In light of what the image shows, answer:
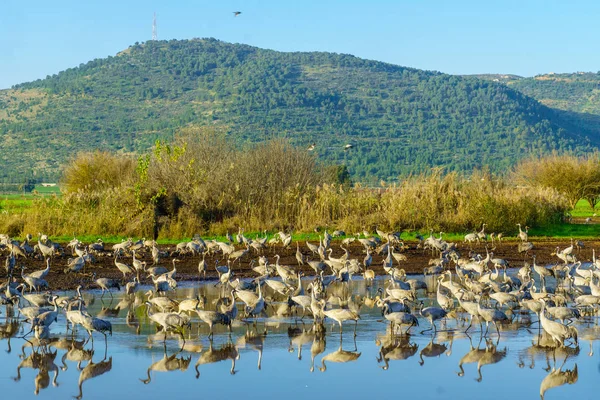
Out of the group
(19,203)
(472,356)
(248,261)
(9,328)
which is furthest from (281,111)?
(472,356)

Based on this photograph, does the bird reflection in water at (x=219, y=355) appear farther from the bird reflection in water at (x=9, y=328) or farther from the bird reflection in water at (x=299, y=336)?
the bird reflection in water at (x=9, y=328)

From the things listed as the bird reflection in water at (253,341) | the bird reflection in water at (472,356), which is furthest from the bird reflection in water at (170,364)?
the bird reflection in water at (472,356)

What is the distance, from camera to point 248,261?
88.0ft

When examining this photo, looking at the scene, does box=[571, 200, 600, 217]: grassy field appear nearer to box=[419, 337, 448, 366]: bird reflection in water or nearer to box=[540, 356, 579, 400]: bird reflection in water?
box=[419, 337, 448, 366]: bird reflection in water

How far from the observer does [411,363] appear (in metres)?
13.5

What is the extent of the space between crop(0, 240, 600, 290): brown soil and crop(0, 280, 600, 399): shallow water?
6111 millimetres

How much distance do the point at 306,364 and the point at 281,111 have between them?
4929 inches

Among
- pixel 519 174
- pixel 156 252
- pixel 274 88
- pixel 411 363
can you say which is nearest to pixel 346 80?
pixel 274 88

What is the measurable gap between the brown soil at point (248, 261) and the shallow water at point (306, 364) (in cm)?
611

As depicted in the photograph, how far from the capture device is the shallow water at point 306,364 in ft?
39.1

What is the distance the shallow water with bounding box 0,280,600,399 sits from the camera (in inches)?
470

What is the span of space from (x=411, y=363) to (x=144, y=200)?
24.0 metres

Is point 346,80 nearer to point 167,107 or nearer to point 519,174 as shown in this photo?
point 167,107

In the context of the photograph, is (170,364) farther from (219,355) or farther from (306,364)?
(306,364)
